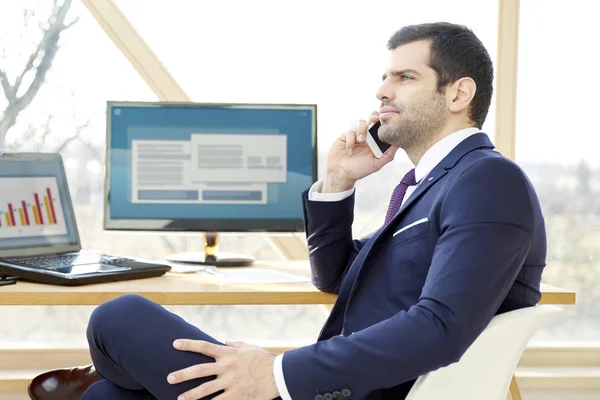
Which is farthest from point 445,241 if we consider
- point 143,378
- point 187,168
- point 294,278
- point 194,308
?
point 194,308

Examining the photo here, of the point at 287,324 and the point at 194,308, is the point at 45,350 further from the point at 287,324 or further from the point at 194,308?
the point at 287,324

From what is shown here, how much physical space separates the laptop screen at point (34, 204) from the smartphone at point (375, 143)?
990mm

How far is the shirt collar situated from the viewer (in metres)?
1.60

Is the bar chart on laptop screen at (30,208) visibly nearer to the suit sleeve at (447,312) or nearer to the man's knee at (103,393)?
the man's knee at (103,393)

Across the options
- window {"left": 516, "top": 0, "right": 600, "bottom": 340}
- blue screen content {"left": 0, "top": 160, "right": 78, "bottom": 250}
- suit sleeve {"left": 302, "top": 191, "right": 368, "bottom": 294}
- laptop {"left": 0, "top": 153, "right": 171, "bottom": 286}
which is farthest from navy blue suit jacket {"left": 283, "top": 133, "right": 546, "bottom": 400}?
window {"left": 516, "top": 0, "right": 600, "bottom": 340}

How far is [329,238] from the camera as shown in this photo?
190 centimetres

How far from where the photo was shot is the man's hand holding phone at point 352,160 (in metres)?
1.94

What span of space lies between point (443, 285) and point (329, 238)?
0.67 meters

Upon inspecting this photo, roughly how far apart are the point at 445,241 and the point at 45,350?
198 cm

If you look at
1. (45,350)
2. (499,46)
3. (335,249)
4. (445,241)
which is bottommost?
(45,350)

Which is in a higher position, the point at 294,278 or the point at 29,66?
the point at 29,66

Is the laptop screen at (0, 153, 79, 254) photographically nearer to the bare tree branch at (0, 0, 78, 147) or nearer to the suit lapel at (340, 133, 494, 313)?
the bare tree branch at (0, 0, 78, 147)

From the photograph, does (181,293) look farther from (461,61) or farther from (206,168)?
(461,61)

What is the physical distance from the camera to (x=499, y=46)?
2.89m
